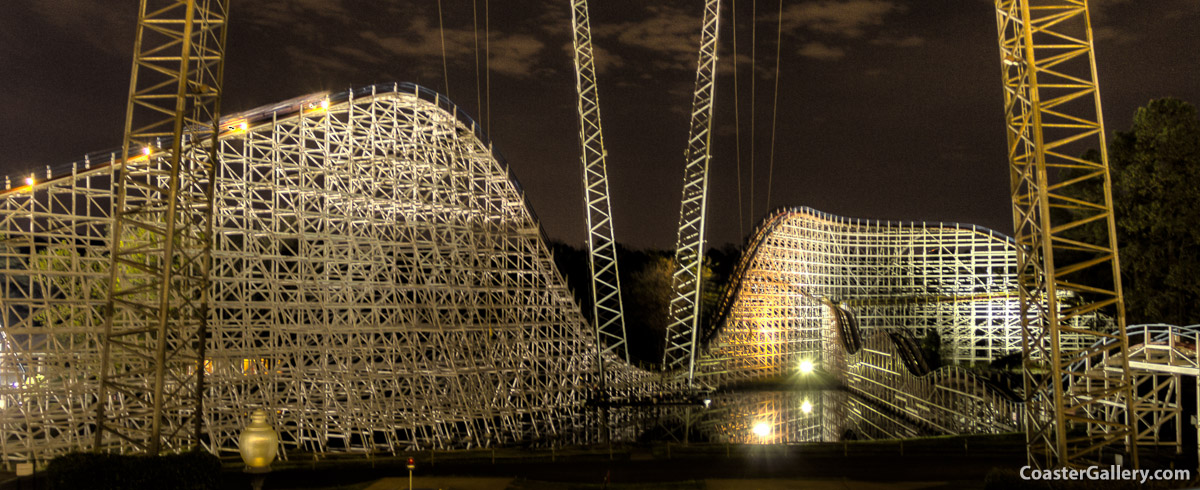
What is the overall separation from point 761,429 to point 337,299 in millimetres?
12164

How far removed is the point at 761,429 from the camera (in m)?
23.6

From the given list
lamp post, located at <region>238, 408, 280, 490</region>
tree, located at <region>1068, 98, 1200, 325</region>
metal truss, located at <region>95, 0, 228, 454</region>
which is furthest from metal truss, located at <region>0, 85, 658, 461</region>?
tree, located at <region>1068, 98, 1200, 325</region>

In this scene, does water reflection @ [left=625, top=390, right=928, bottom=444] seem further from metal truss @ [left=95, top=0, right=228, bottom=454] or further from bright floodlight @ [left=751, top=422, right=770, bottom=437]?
metal truss @ [left=95, top=0, right=228, bottom=454]

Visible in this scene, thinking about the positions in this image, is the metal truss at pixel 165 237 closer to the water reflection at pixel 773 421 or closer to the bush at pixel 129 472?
the bush at pixel 129 472

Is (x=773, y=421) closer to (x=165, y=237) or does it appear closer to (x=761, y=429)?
(x=761, y=429)

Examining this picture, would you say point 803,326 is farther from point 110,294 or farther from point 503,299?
point 110,294

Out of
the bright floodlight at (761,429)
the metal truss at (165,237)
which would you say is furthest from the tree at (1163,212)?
the metal truss at (165,237)

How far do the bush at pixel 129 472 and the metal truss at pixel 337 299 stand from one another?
9.14 ft

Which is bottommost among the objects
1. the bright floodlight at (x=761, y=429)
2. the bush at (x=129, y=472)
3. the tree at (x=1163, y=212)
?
the bright floodlight at (x=761, y=429)

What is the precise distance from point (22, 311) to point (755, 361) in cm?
3343

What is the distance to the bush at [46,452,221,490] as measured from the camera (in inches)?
399

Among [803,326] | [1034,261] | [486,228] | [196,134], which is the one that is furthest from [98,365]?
[803,326]

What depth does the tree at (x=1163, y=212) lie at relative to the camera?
855 inches

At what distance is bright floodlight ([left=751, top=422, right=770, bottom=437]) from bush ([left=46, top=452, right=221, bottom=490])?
15.9m
